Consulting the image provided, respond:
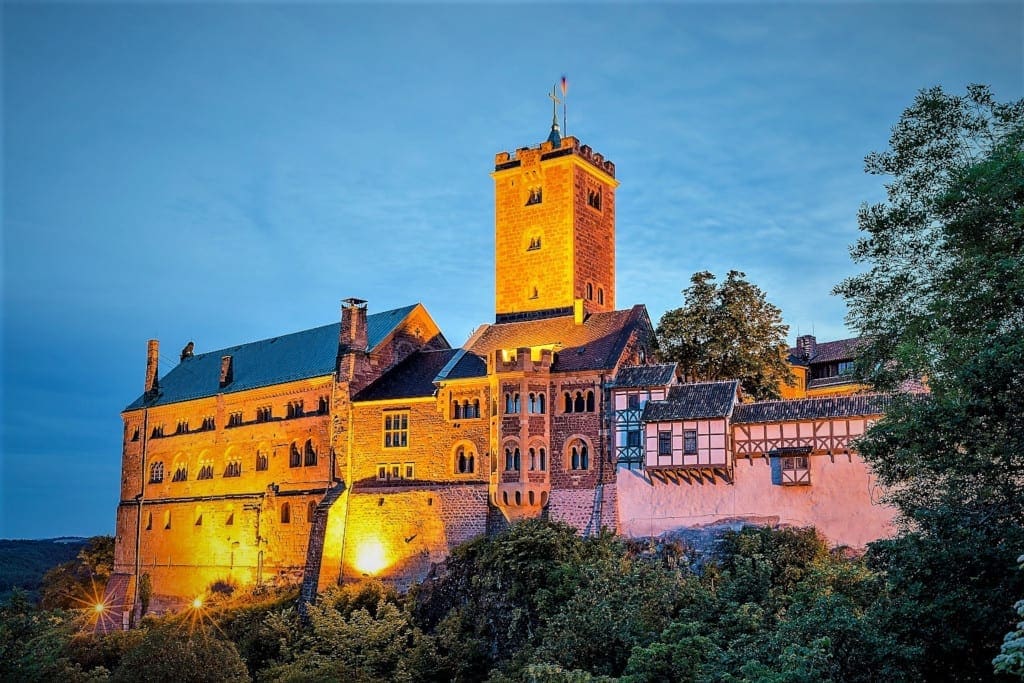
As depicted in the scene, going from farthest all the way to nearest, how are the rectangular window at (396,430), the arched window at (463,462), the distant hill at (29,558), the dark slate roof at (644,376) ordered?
the distant hill at (29,558)
the rectangular window at (396,430)
the arched window at (463,462)
the dark slate roof at (644,376)

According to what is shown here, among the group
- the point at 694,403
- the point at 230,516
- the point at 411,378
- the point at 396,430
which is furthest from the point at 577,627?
the point at 230,516

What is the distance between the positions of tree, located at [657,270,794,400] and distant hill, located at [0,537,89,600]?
214 feet

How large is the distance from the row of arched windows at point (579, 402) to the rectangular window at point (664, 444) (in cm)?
363

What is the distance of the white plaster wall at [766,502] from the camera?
3859 cm

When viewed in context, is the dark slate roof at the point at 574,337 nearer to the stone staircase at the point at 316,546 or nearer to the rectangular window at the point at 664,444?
the rectangular window at the point at 664,444

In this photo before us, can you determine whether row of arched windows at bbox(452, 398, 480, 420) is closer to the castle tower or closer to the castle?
the castle

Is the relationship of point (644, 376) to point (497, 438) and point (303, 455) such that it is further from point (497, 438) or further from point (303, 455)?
point (303, 455)

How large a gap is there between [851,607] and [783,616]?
14.1 feet

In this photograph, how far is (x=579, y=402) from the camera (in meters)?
45.7

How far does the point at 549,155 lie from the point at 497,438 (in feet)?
49.3

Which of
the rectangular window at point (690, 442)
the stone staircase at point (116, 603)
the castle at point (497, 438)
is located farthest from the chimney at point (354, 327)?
the stone staircase at point (116, 603)

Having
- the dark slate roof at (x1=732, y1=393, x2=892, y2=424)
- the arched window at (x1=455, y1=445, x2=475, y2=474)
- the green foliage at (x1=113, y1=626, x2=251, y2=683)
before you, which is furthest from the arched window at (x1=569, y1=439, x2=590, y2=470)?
the green foliage at (x1=113, y1=626, x2=251, y2=683)

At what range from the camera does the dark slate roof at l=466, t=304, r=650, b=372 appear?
46.2 m

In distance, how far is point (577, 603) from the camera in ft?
122
